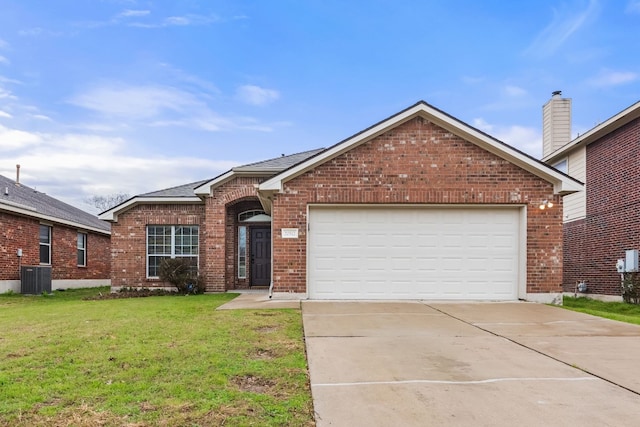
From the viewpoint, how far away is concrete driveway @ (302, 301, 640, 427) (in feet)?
9.96

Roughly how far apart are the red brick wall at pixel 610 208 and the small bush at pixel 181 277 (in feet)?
42.2

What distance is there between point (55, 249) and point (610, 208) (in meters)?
20.6

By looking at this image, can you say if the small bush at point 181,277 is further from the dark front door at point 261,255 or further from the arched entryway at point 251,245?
the dark front door at point 261,255

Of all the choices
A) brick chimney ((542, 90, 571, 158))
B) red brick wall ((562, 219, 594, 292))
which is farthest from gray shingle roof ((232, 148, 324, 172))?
brick chimney ((542, 90, 571, 158))

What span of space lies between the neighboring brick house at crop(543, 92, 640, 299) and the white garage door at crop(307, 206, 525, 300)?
4826mm

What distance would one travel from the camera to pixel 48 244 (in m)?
16.9

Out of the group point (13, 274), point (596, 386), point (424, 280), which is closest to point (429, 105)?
point (424, 280)

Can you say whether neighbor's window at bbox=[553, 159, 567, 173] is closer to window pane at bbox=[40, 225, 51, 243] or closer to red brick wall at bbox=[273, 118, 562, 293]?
red brick wall at bbox=[273, 118, 562, 293]

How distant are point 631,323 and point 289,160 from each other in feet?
35.2

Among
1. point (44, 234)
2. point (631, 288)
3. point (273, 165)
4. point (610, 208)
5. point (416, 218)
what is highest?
point (273, 165)

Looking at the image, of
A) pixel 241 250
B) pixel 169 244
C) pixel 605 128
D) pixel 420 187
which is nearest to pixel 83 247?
pixel 169 244

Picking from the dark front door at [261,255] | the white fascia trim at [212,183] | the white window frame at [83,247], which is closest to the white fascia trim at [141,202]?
the white fascia trim at [212,183]

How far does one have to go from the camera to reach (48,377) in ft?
12.7

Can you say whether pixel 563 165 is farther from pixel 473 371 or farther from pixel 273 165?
pixel 473 371
